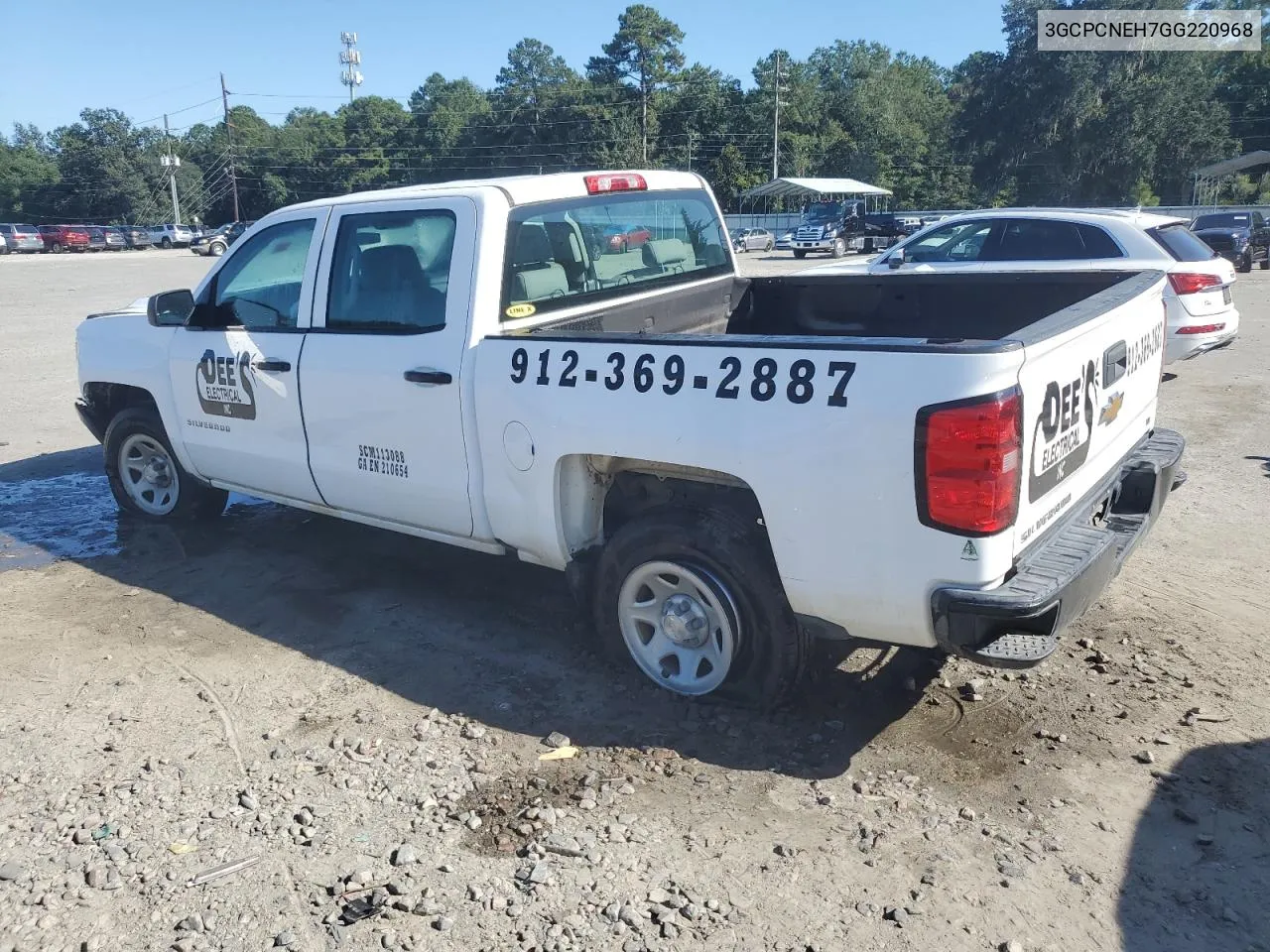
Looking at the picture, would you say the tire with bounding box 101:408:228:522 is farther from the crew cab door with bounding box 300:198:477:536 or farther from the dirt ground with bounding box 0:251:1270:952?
the crew cab door with bounding box 300:198:477:536

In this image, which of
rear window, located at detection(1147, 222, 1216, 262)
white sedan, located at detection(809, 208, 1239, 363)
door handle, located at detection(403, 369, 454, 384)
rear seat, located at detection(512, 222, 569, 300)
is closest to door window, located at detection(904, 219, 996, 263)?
white sedan, located at detection(809, 208, 1239, 363)

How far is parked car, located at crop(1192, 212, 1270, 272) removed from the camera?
22156 millimetres

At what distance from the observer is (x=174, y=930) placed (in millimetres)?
2828

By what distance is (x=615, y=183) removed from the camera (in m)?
4.91

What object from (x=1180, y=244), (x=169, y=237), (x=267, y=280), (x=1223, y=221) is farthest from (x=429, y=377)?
(x=169, y=237)

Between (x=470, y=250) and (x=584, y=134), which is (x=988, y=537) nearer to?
(x=470, y=250)

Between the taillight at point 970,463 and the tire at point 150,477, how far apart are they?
475cm

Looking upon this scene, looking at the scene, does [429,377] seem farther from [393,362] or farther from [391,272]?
[391,272]

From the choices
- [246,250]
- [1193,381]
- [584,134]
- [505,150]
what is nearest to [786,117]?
[584,134]

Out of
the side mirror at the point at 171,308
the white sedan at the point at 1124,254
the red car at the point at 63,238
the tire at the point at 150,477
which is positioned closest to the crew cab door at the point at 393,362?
the side mirror at the point at 171,308

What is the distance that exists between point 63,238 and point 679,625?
64191mm

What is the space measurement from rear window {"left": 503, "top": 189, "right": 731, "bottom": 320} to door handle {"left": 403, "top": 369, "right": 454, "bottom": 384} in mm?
366

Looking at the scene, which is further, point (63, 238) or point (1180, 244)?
point (63, 238)

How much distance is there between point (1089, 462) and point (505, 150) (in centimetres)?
8715
